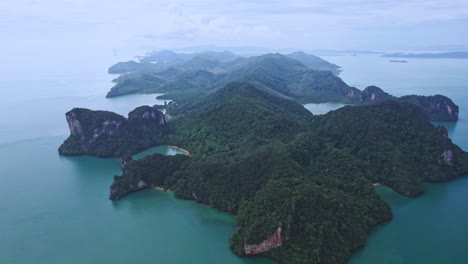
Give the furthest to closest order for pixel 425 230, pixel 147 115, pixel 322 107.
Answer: pixel 322 107 < pixel 147 115 < pixel 425 230

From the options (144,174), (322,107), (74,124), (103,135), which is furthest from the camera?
(322,107)

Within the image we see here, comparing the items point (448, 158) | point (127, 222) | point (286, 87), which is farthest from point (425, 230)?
point (286, 87)

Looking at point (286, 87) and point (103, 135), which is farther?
point (286, 87)

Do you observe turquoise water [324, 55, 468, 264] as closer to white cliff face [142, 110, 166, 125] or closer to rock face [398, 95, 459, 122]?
rock face [398, 95, 459, 122]

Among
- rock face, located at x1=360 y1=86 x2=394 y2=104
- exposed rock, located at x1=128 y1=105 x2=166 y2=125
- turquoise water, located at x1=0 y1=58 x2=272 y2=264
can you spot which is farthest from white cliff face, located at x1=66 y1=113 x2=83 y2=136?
rock face, located at x1=360 y1=86 x2=394 y2=104

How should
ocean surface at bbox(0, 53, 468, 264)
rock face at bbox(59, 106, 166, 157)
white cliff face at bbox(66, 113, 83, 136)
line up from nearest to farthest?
ocean surface at bbox(0, 53, 468, 264) → rock face at bbox(59, 106, 166, 157) → white cliff face at bbox(66, 113, 83, 136)

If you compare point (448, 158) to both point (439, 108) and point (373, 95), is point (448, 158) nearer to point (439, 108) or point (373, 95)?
point (439, 108)
